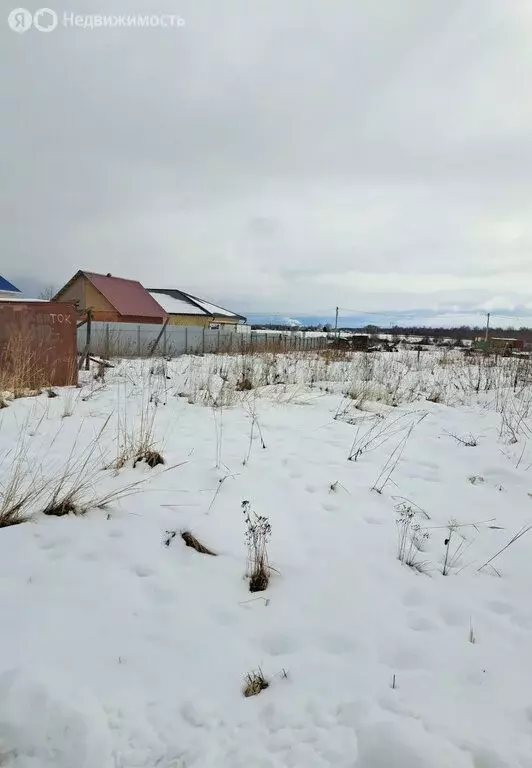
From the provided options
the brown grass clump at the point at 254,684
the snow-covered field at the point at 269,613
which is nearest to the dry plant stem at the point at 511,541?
the snow-covered field at the point at 269,613

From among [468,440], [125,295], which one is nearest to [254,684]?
[468,440]

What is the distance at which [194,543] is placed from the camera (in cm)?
254

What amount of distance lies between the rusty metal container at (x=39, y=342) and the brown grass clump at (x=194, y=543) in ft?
17.6

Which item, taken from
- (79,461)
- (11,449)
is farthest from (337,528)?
(11,449)

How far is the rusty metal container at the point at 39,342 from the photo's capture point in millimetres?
7000

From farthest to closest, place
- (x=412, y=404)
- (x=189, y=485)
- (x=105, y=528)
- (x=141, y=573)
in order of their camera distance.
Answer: (x=412, y=404), (x=189, y=485), (x=105, y=528), (x=141, y=573)

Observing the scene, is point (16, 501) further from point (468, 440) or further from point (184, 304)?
point (184, 304)

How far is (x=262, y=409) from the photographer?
6.14 m

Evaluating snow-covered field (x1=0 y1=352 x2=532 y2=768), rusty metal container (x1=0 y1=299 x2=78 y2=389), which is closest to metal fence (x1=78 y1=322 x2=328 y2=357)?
rusty metal container (x1=0 y1=299 x2=78 y2=389)

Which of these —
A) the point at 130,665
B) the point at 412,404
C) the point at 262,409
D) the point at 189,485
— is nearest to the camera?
the point at 130,665

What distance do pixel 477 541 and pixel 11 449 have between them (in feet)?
13.2

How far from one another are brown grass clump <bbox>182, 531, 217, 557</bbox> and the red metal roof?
86.4ft

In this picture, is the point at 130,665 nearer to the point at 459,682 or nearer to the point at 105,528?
the point at 105,528

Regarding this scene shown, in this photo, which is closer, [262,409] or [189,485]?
[189,485]
